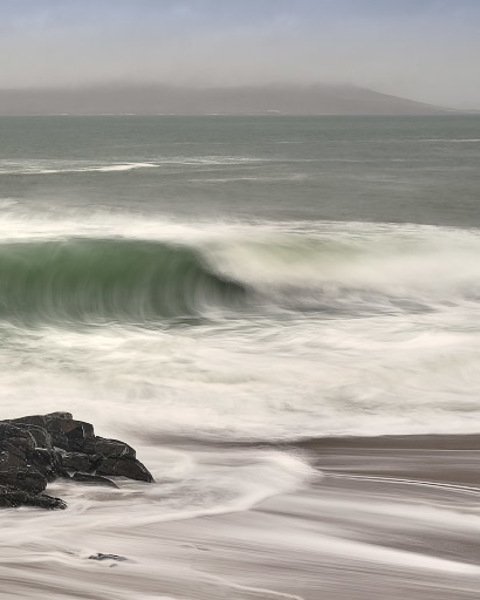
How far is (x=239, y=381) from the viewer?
1139cm

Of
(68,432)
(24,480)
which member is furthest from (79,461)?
(24,480)

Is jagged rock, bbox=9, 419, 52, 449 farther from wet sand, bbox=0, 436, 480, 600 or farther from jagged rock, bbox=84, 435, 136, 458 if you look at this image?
wet sand, bbox=0, 436, 480, 600

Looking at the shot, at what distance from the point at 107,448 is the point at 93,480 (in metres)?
0.41

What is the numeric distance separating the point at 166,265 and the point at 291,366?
8.66 metres

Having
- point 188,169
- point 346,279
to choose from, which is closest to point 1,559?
point 346,279

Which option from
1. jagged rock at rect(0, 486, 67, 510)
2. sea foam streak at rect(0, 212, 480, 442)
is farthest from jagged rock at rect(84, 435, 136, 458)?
sea foam streak at rect(0, 212, 480, 442)

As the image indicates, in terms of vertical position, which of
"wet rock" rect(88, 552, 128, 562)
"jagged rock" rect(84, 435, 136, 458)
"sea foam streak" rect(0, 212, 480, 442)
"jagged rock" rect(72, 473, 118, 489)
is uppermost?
"sea foam streak" rect(0, 212, 480, 442)

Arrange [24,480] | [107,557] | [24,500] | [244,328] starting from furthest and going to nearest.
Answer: [244,328] < [24,480] < [24,500] < [107,557]

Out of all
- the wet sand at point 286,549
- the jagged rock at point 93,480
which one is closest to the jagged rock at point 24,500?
the wet sand at point 286,549

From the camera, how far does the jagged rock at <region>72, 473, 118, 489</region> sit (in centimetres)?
754

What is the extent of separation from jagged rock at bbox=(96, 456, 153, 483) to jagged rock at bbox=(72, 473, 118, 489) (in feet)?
0.37

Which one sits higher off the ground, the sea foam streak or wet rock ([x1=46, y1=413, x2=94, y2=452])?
the sea foam streak

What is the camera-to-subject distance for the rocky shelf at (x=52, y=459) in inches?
278

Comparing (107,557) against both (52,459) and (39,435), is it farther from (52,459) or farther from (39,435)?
(39,435)
